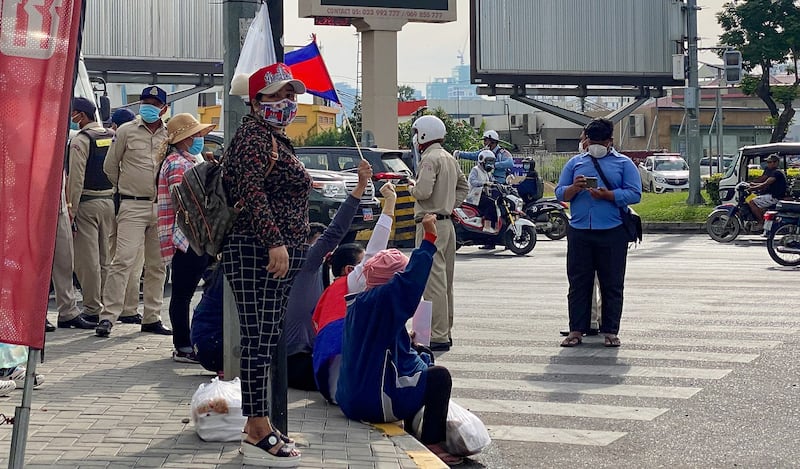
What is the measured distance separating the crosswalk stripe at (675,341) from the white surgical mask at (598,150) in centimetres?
162

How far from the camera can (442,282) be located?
397 inches

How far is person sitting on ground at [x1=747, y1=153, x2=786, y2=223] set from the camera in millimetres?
21281

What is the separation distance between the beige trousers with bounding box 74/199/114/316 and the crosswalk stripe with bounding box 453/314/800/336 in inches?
131

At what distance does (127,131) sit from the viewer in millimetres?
10359

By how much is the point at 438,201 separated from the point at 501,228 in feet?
32.1

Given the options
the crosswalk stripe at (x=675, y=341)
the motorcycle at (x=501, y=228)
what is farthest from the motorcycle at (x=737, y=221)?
the crosswalk stripe at (x=675, y=341)

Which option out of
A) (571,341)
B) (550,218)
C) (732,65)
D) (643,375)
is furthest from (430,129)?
(732,65)

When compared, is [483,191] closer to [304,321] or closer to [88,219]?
[88,219]

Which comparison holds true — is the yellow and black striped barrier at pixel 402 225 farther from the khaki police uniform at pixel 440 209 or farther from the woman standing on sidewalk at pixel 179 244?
the woman standing on sidewalk at pixel 179 244

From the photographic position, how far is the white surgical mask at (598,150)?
10.2 m

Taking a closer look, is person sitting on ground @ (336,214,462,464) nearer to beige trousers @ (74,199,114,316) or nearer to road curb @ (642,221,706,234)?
beige trousers @ (74,199,114,316)

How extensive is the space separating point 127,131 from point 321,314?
3520mm

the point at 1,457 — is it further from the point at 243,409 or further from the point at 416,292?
the point at 416,292

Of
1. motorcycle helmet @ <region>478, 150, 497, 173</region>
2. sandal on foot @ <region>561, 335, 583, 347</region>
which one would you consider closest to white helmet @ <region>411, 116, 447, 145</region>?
sandal on foot @ <region>561, 335, 583, 347</region>
